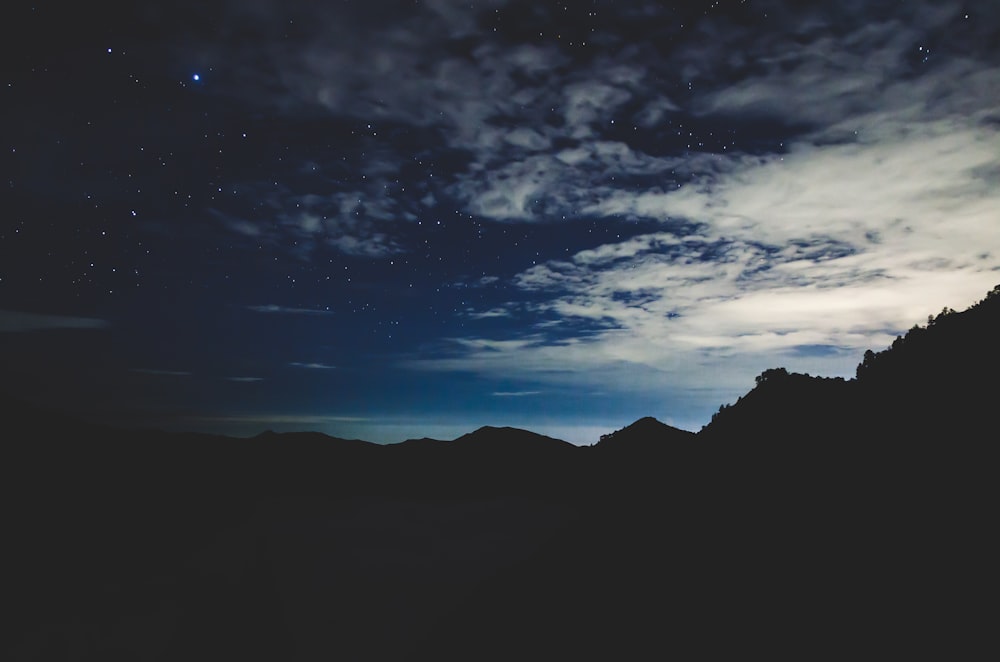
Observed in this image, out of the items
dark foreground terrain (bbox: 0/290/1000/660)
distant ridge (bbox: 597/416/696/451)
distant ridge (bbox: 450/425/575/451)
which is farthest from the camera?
distant ridge (bbox: 450/425/575/451)

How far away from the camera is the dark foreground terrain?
9164 mm

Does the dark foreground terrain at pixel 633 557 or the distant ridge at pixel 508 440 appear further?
the distant ridge at pixel 508 440

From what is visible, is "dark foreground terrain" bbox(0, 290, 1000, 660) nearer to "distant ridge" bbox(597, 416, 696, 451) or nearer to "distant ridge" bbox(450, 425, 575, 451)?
"distant ridge" bbox(597, 416, 696, 451)

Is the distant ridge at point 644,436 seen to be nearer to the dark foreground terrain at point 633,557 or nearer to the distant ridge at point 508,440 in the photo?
the distant ridge at point 508,440

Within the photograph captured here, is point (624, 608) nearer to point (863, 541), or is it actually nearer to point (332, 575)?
point (863, 541)

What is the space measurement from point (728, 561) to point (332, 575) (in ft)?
71.2

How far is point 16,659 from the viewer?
18062 millimetres

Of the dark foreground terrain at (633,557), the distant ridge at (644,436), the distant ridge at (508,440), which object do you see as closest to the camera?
the dark foreground terrain at (633,557)

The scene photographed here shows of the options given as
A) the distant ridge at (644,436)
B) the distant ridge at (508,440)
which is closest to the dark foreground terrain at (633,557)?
the distant ridge at (644,436)

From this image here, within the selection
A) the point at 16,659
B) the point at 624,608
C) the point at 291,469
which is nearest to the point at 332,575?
the point at 16,659

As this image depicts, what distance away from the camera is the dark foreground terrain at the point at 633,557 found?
9.16 metres

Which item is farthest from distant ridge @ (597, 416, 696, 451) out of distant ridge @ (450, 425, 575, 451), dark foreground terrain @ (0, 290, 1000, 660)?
dark foreground terrain @ (0, 290, 1000, 660)

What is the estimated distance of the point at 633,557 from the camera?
583 inches

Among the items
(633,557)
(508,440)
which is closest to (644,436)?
(508,440)
